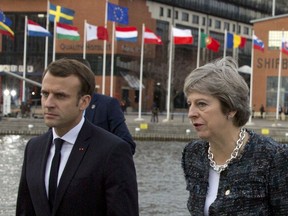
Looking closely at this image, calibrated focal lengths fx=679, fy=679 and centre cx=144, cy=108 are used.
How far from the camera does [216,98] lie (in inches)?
133

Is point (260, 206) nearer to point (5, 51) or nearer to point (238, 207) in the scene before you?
point (238, 207)

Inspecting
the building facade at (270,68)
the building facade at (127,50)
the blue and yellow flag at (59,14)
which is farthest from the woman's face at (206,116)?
the building facade at (270,68)

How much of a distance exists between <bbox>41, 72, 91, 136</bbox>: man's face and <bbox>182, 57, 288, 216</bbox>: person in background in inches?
25.8

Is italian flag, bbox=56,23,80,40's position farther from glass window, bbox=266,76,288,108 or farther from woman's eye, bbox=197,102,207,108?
woman's eye, bbox=197,102,207,108

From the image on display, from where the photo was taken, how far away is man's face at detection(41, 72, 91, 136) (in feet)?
12.1

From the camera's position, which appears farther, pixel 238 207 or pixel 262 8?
pixel 262 8

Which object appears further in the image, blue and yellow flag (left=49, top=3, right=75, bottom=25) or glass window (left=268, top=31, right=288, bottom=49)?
glass window (left=268, top=31, right=288, bottom=49)

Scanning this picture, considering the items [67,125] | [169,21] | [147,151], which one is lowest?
[147,151]

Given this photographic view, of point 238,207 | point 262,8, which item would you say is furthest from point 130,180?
point 262,8

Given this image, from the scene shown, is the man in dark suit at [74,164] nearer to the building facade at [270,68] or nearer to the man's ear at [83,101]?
the man's ear at [83,101]

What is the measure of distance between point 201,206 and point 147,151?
86.4 ft

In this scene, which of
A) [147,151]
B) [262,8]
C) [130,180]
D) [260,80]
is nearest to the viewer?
[130,180]

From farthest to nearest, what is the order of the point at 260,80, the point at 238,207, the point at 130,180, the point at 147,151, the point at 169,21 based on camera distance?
the point at 169,21 → the point at 260,80 → the point at 147,151 → the point at 130,180 → the point at 238,207

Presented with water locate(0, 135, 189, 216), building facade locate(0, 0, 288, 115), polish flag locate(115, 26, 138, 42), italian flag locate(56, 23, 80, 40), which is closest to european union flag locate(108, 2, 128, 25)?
polish flag locate(115, 26, 138, 42)
